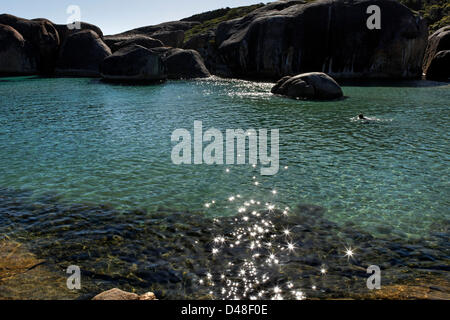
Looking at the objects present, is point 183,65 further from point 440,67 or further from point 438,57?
point 440,67

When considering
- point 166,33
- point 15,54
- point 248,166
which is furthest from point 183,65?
point 248,166

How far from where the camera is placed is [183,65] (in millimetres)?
47906

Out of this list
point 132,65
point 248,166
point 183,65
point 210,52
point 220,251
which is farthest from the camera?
point 210,52

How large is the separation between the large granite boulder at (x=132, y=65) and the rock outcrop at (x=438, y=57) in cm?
3447

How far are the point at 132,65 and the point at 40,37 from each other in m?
22.6

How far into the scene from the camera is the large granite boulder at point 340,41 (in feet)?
→ 134

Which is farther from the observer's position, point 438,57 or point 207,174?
point 438,57

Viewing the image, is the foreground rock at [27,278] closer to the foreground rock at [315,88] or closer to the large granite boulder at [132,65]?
the foreground rock at [315,88]

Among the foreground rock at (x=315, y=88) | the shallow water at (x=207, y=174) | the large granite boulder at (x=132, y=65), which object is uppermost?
the large granite boulder at (x=132, y=65)

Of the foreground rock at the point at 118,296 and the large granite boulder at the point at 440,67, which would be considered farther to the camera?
the large granite boulder at the point at 440,67

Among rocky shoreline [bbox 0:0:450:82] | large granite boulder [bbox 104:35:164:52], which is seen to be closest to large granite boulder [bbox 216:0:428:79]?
rocky shoreline [bbox 0:0:450:82]

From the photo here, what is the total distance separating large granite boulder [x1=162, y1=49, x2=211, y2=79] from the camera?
47594mm

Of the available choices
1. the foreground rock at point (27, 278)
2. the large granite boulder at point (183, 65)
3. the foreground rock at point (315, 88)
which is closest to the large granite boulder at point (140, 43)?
the large granite boulder at point (183, 65)
